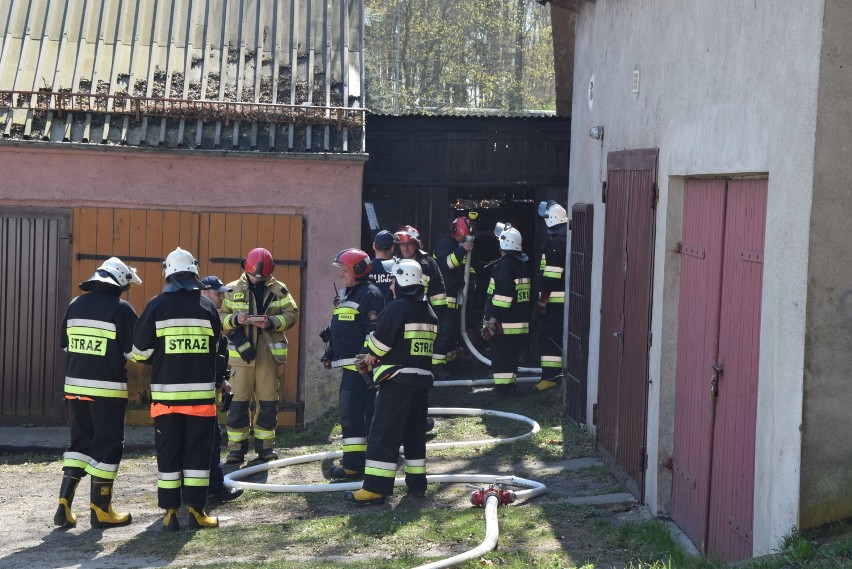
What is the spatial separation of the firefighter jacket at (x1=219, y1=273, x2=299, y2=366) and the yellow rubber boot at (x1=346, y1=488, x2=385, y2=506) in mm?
1922

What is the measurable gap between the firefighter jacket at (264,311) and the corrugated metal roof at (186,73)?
250cm

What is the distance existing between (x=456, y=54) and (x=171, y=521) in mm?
29234

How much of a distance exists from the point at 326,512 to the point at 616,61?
4775mm

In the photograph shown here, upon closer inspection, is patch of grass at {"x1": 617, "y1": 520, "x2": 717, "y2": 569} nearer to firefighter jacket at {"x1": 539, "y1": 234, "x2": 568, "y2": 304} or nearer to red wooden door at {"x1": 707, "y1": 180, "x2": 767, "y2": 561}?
red wooden door at {"x1": 707, "y1": 180, "x2": 767, "y2": 561}

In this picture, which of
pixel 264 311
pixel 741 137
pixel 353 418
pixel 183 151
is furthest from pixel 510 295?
pixel 741 137

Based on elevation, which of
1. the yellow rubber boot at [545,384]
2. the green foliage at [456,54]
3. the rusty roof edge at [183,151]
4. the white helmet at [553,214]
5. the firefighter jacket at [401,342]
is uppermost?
the green foliage at [456,54]

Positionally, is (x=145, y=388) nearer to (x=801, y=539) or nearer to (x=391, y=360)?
(x=391, y=360)

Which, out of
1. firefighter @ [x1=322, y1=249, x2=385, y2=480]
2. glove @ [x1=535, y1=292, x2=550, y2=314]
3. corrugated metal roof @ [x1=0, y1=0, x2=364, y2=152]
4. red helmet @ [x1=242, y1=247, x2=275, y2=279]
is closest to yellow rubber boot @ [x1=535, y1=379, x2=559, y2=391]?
glove @ [x1=535, y1=292, x2=550, y2=314]

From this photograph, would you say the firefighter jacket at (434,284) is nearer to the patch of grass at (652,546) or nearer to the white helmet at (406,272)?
the white helmet at (406,272)

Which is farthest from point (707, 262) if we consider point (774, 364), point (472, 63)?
point (472, 63)

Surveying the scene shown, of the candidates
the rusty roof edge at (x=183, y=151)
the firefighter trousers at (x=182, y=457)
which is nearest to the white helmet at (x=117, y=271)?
the firefighter trousers at (x=182, y=457)

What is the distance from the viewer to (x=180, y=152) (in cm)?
1175

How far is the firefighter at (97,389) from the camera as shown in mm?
7973

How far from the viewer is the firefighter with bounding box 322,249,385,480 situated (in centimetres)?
932
